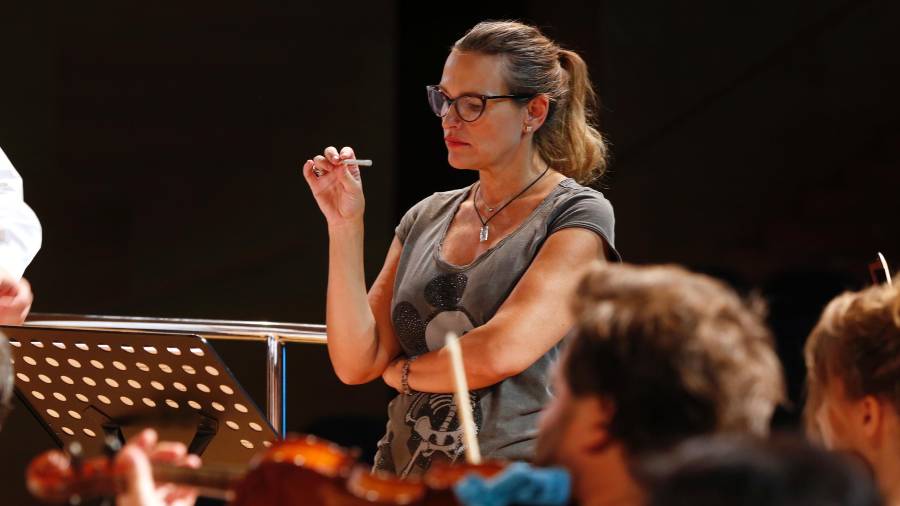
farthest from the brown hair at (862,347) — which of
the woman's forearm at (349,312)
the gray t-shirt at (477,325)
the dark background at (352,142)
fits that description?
the dark background at (352,142)

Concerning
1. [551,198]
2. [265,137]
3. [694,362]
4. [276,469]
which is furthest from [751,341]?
[265,137]

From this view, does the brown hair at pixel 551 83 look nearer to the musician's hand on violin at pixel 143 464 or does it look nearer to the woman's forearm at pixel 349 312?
the woman's forearm at pixel 349 312

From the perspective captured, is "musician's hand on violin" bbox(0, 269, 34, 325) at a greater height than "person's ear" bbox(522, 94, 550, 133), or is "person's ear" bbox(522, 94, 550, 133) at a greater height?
"person's ear" bbox(522, 94, 550, 133)

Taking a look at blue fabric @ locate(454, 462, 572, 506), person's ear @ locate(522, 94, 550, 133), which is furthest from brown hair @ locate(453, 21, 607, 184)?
blue fabric @ locate(454, 462, 572, 506)

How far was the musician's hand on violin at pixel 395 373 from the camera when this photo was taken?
2.25 meters

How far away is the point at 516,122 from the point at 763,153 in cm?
190

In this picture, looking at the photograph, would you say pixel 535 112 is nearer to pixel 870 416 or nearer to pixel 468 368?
pixel 468 368

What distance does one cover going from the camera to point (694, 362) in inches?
50.7

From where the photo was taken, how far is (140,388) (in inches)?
85.2

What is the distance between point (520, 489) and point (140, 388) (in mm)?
1072

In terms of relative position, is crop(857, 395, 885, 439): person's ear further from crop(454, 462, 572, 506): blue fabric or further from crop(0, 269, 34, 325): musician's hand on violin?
crop(0, 269, 34, 325): musician's hand on violin

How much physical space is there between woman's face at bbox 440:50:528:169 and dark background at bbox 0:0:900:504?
166cm

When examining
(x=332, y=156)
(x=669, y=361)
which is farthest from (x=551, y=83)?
(x=669, y=361)

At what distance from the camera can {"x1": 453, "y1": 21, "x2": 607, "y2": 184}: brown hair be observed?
2.33m
